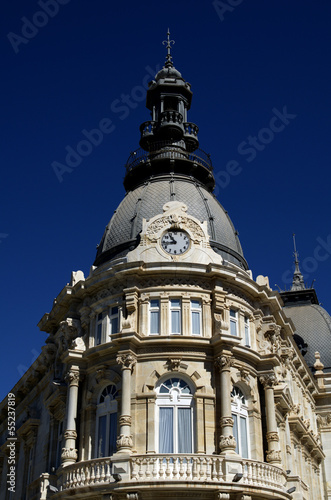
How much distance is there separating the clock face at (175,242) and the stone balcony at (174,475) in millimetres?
10767

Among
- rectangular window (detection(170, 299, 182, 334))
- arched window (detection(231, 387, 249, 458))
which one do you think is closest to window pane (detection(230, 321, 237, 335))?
arched window (detection(231, 387, 249, 458))

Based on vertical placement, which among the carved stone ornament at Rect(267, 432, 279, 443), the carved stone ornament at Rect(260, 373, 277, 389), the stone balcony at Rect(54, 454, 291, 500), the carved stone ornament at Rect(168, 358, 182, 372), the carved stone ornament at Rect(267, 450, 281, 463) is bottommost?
the stone balcony at Rect(54, 454, 291, 500)

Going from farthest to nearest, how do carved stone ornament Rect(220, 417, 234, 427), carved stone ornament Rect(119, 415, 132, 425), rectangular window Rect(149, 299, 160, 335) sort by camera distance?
1. rectangular window Rect(149, 299, 160, 335)
2. carved stone ornament Rect(220, 417, 234, 427)
3. carved stone ornament Rect(119, 415, 132, 425)

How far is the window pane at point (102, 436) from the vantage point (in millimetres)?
32903

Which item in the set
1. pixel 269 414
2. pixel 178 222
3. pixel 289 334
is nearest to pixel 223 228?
pixel 178 222

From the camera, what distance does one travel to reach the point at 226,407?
106ft

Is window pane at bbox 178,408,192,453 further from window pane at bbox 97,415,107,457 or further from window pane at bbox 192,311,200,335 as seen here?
window pane at bbox 192,311,200,335

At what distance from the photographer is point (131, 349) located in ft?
109

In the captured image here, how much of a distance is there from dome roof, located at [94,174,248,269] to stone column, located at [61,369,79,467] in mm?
7604

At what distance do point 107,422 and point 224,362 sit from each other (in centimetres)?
650

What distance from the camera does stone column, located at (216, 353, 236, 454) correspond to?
31.3 metres

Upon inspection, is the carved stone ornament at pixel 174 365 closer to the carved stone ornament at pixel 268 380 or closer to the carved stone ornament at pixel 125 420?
the carved stone ornament at pixel 125 420

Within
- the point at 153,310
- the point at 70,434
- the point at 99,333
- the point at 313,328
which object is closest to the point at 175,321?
the point at 153,310

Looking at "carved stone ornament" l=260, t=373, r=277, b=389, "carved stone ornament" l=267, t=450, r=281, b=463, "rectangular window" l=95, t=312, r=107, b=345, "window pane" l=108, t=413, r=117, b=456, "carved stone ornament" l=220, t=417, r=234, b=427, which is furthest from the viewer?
"carved stone ornament" l=260, t=373, r=277, b=389
